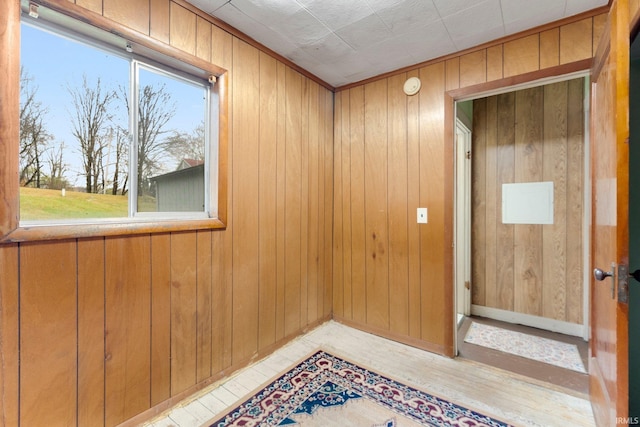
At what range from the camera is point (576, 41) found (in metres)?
1.82

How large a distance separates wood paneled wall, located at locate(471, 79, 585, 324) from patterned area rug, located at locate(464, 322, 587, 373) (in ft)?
1.24

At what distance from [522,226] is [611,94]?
204 cm

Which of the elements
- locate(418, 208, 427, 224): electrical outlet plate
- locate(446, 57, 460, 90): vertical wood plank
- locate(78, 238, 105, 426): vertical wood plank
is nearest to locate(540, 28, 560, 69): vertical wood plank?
locate(446, 57, 460, 90): vertical wood plank

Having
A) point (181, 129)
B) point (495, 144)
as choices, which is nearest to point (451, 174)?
point (495, 144)

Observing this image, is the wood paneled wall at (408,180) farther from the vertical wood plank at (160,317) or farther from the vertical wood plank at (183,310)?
the vertical wood plank at (160,317)

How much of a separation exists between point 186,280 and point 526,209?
127 inches

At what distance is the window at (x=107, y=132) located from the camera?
1.32 meters

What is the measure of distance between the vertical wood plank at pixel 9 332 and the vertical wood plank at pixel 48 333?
16 mm

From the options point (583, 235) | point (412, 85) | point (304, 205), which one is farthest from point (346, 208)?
point (583, 235)

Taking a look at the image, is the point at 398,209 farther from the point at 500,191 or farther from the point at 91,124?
the point at 91,124

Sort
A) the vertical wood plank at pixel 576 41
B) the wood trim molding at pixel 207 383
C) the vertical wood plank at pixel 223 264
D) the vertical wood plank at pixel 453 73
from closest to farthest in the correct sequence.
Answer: the wood trim molding at pixel 207 383 < the vertical wood plank at pixel 576 41 < the vertical wood plank at pixel 223 264 < the vertical wood plank at pixel 453 73

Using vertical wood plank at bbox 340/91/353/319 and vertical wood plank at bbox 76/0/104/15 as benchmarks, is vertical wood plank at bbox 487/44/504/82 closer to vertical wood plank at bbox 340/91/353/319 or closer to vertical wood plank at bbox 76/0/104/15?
vertical wood plank at bbox 340/91/353/319

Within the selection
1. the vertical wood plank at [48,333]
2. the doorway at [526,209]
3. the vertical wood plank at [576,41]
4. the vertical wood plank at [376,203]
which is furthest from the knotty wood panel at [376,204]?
the vertical wood plank at [48,333]

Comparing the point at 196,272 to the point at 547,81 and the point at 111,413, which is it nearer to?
the point at 111,413
